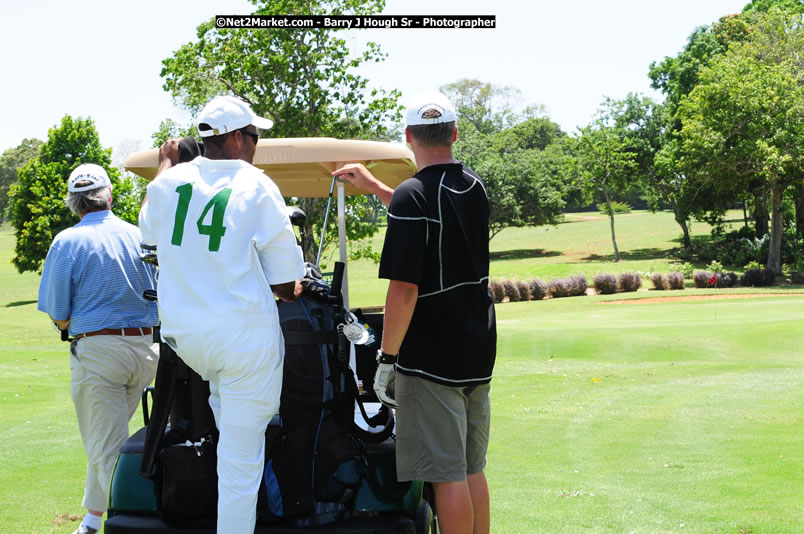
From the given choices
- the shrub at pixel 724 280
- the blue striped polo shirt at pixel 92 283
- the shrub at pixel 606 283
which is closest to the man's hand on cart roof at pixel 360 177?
the blue striped polo shirt at pixel 92 283

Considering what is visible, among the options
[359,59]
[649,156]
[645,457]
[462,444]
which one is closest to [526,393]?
[645,457]

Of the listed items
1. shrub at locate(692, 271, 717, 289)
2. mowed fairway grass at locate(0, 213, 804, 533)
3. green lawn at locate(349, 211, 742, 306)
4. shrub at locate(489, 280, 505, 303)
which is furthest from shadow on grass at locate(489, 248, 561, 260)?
mowed fairway grass at locate(0, 213, 804, 533)

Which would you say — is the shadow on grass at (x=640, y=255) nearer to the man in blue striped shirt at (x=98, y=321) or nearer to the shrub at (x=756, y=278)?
the shrub at (x=756, y=278)

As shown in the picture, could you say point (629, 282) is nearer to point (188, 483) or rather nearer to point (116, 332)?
point (116, 332)

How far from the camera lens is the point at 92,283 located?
4590 mm

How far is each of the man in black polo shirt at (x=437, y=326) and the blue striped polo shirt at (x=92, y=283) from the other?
190cm

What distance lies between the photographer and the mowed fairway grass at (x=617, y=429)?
492cm

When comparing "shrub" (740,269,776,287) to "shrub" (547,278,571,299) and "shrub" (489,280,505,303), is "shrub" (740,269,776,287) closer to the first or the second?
"shrub" (547,278,571,299)

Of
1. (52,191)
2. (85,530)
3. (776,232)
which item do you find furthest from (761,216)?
(85,530)

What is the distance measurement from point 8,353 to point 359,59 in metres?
16.3

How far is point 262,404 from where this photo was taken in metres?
2.98

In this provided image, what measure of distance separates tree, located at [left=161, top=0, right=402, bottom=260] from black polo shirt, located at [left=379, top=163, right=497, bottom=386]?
908 inches

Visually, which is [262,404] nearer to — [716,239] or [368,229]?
[368,229]

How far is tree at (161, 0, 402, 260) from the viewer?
27.2 m
